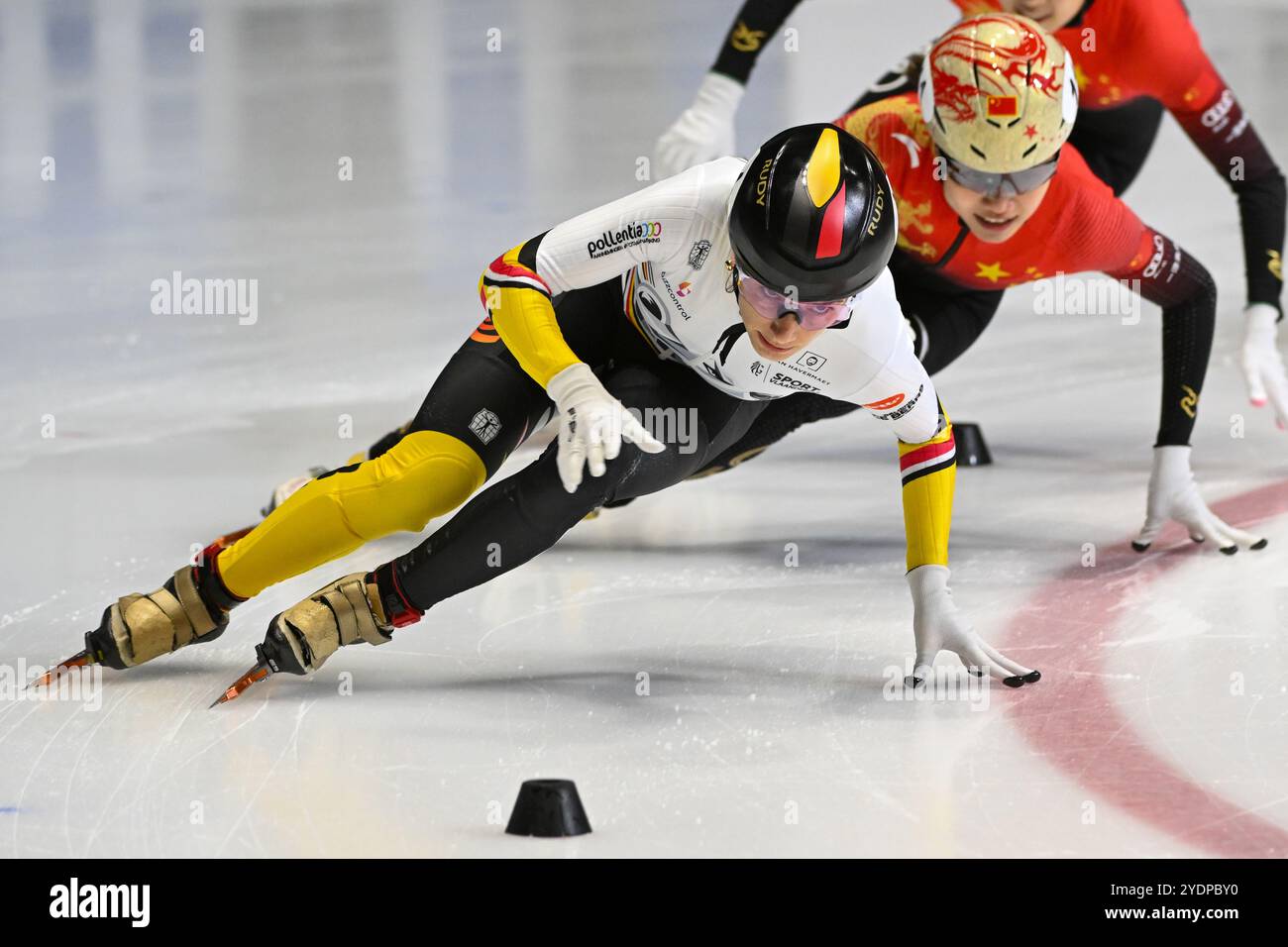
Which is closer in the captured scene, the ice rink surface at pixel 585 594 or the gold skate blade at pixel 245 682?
the ice rink surface at pixel 585 594

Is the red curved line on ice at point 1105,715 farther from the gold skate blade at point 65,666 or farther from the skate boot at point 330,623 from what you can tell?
the gold skate blade at point 65,666

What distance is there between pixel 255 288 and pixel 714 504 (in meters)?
2.74

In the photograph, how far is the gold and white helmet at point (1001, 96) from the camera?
3.57 m

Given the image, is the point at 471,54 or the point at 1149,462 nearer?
the point at 1149,462

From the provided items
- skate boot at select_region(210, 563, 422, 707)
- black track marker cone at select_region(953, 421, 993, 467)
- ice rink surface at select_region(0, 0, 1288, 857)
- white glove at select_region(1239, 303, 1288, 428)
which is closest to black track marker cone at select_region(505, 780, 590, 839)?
ice rink surface at select_region(0, 0, 1288, 857)

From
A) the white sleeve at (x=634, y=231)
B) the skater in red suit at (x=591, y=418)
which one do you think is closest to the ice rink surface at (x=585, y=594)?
the skater in red suit at (x=591, y=418)

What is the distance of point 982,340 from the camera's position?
634cm

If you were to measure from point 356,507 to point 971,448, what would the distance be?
92.1 inches

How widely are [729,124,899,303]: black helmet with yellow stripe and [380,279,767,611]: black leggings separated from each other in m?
0.46

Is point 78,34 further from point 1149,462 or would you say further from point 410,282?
point 1149,462

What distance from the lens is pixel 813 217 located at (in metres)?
2.80

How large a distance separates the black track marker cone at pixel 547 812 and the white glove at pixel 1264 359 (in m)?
2.47

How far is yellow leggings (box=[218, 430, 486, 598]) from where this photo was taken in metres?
3.20
